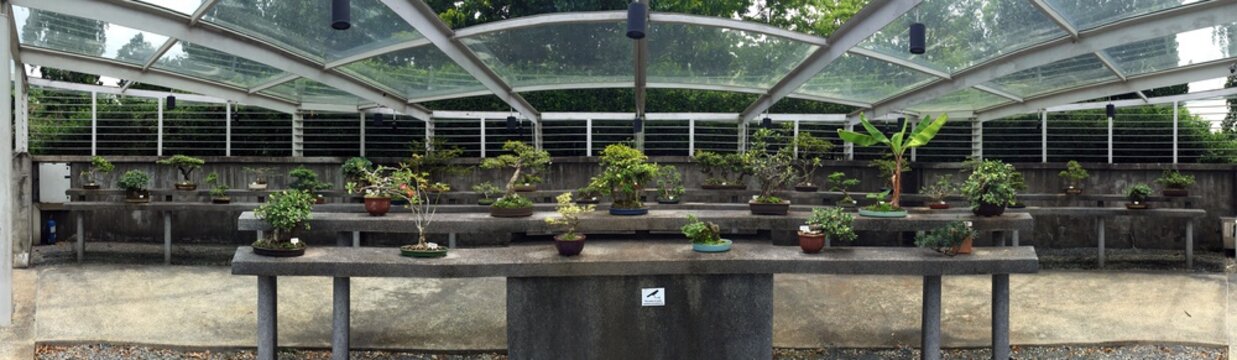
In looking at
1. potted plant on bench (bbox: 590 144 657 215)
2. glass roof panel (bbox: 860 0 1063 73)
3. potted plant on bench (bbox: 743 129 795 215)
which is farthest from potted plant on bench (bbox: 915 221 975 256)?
potted plant on bench (bbox: 590 144 657 215)

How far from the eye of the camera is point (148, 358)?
653cm

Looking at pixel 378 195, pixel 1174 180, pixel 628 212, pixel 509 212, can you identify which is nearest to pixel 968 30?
pixel 628 212

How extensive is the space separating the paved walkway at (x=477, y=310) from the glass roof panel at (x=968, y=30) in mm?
3108

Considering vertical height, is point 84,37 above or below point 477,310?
above

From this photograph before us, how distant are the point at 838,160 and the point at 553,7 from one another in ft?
28.5

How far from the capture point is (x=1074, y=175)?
1240 centimetres

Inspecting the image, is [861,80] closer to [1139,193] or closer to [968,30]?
[968,30]

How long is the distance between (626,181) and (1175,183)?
10519mm

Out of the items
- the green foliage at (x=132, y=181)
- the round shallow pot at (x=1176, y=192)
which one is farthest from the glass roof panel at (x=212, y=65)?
the round shallow pot at (x=1176, y=192)

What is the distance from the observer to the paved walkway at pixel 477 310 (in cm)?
723

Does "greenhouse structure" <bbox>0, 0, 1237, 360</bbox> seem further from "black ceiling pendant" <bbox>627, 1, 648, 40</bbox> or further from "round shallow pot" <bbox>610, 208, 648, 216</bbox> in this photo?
"black ceiling pendant" <bbox>627, 1, 648, 40</bbox>

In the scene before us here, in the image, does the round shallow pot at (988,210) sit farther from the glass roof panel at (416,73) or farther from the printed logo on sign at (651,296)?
the glass roof panel at (416,73)

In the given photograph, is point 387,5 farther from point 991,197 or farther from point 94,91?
point 94,91

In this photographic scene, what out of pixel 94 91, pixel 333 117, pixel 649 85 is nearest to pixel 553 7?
pixel 333 117
